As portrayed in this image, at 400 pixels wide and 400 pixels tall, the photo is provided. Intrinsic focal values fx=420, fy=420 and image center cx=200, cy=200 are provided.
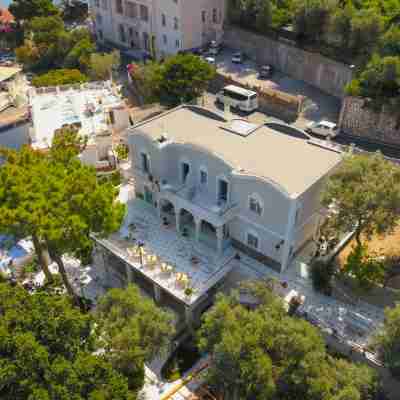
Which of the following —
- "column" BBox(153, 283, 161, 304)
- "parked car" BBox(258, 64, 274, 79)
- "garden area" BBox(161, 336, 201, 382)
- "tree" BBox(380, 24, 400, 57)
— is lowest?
"garden area" BBox(161, 336, 201, 382)

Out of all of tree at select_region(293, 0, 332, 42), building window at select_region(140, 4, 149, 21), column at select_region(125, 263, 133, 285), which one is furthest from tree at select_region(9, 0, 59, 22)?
column at select_region(125, 263, 133, 285)

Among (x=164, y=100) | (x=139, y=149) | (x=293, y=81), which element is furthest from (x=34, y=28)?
(x=139, y=149)

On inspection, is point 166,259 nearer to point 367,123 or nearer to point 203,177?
point 203,177

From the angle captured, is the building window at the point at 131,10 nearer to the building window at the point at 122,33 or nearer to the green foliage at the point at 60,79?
the building window at the point at 122,33

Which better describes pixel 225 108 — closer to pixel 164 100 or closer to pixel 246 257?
pixel 164 100

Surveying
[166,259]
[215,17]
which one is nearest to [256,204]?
[166,259]

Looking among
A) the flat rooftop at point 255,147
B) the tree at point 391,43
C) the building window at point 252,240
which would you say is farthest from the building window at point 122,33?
the building window at point 252,240

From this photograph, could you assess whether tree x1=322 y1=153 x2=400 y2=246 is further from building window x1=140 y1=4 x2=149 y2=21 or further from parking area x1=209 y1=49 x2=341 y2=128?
building window x1=140 y1=4 x2=149 y2=21

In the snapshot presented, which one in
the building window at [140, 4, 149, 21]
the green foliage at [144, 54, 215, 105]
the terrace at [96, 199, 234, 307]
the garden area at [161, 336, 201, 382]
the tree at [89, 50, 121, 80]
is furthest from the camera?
the building window at [140, 4, 149, 21]
